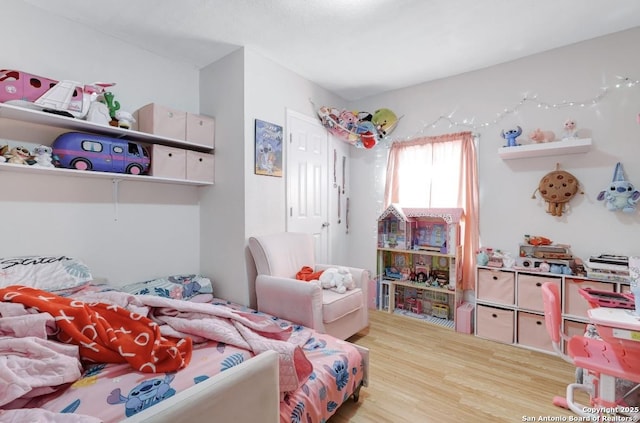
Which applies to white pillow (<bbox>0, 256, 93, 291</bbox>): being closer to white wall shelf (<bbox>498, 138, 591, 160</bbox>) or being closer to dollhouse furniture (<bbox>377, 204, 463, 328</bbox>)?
dollhouse furniture (<bbox>377, 204, 463, 328</bbox>)

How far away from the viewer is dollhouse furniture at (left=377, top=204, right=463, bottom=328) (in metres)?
3.05

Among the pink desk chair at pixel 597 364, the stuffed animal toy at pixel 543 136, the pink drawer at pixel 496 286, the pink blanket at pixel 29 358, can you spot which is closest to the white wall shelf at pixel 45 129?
the pink blanket at pixel 29 358

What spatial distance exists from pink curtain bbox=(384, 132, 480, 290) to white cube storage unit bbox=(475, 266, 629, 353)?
0.36 m

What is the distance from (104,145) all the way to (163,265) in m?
1.17

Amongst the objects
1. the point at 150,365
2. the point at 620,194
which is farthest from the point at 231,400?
the point at 620,194

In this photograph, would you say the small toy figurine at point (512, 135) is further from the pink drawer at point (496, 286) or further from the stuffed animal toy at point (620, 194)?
the pink drawer at point (496, 286)

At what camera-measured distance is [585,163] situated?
254 cm

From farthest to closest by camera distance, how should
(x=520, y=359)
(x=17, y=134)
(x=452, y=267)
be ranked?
(x=452, y=267) < (x=520, y=359) < (x=17, y=134)

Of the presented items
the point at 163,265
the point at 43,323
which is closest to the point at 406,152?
the point at 163,265

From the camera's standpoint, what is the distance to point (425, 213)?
10.4 ft

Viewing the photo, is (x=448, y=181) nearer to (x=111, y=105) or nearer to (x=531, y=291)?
(x=531, y=291)

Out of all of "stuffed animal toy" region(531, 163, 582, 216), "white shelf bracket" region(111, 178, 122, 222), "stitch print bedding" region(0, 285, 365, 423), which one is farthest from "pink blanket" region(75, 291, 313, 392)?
"stuffed animal toy" region(531, 163, 582, 216)

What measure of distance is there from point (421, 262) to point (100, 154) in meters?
3.22

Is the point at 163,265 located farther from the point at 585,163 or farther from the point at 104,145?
the point at 585,163
